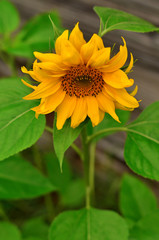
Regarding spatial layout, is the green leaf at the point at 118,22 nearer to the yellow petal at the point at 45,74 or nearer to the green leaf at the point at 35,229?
the yellow petal at the point at 45,74

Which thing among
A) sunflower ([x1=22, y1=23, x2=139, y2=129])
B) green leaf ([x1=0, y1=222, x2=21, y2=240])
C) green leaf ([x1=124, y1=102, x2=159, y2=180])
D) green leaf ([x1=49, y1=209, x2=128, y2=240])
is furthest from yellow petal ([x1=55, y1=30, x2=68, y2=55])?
green leaf ([x1=0, y1=222, x2=21, y2=240])

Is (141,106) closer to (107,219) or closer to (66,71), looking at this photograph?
(107,219)

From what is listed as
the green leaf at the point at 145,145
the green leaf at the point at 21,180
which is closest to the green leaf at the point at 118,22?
the green leaf at the point at 145,145

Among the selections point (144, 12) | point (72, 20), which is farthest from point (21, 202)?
point (144, 12)

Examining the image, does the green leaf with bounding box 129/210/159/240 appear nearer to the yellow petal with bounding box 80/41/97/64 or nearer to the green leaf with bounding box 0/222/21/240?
the green leaf with bounding box 0/222/21/240

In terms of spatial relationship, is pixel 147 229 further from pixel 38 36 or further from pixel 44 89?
pixel 38 36

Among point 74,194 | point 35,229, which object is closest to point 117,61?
point 35,229
